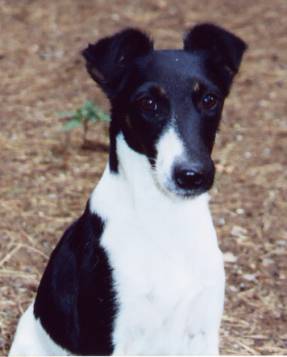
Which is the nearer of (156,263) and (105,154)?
(156,263)

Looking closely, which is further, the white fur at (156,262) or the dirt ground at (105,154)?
the dirt ground at (105,154)

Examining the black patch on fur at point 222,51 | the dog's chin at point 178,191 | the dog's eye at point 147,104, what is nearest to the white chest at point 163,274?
the dog's chin at point 178,191

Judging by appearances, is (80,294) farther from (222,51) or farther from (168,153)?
(222,51)

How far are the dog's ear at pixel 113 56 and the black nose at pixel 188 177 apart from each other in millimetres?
509

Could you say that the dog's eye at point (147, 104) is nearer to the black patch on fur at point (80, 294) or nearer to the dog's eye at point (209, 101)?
the dog's eye at point (209, 101)

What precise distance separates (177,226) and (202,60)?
2.42ft

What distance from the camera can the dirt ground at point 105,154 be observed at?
209 inches

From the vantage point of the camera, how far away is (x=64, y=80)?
8141mm

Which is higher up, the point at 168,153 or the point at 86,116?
the point at 168,153

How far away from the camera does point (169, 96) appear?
3607 mm

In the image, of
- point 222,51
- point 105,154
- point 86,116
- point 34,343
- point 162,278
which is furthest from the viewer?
point 105,154

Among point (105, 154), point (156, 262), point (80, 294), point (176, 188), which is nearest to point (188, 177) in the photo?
point (176, 188)

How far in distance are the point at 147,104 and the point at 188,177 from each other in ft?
1.18

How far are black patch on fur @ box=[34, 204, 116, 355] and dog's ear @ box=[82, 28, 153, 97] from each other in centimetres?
61
